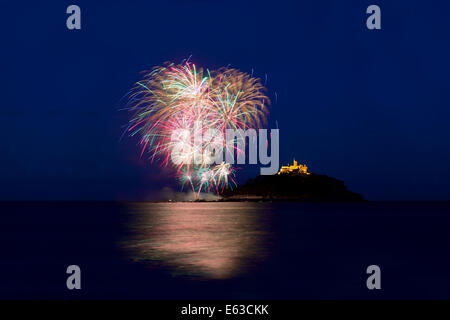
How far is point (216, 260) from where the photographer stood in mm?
30391

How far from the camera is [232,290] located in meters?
21.3
